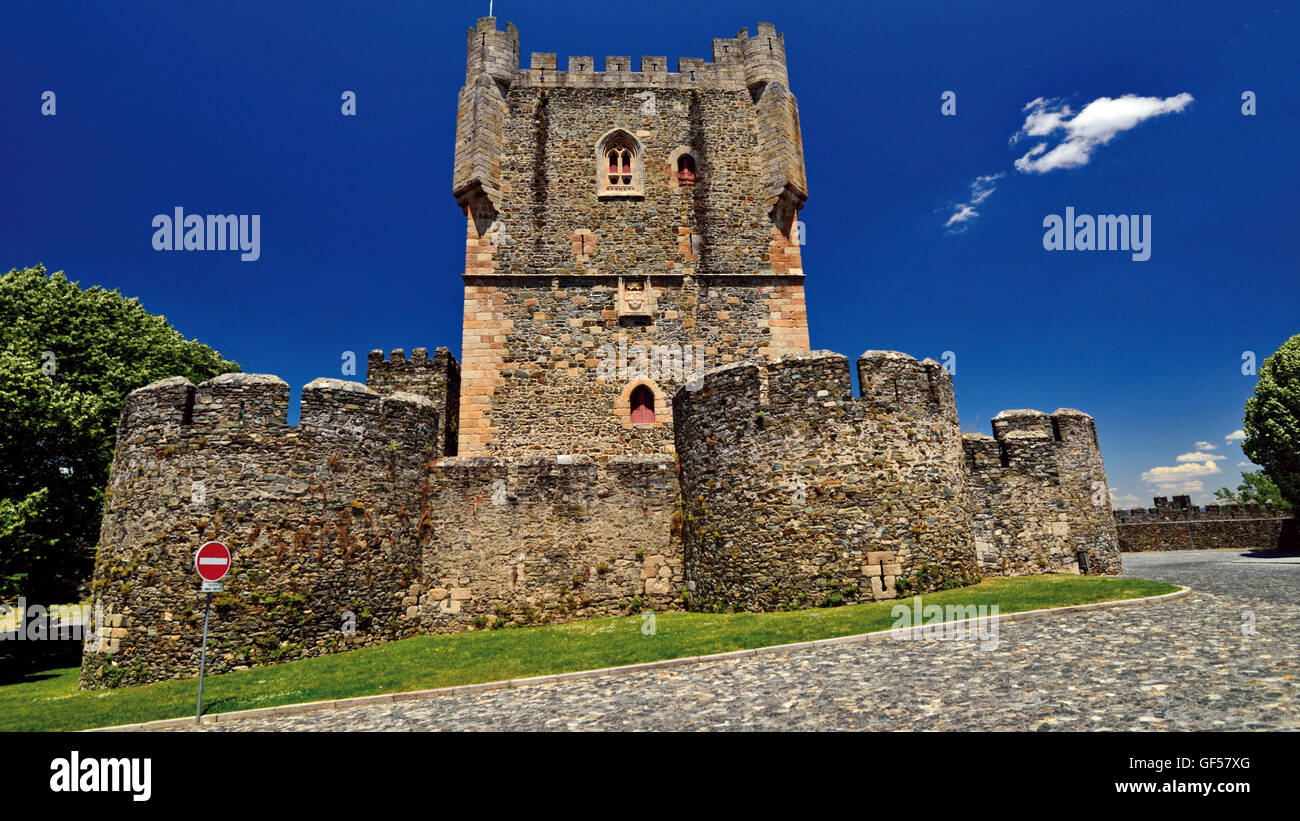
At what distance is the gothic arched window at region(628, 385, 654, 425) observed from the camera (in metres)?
19.0

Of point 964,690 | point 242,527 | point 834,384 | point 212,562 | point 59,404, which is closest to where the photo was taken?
point 964,690

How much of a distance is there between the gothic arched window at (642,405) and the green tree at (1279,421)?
84.7 ft

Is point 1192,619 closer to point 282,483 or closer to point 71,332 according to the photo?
point 282,483

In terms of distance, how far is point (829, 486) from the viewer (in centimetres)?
1171

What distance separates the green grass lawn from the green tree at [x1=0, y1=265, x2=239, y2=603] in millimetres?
3870

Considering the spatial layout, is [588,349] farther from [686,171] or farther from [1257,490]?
[1257,490]

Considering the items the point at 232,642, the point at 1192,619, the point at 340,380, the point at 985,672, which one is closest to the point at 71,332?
the point at 340,380

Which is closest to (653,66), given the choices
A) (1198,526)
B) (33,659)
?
(33,659)

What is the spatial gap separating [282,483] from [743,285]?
48.4 feet

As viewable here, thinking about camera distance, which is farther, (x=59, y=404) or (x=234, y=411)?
(x=59, y=404)

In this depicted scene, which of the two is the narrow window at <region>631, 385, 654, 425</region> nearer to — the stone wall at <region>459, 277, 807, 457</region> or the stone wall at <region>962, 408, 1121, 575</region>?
the stone wall at <region>459, 277, 807, 457</region>

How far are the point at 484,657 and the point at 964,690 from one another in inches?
288

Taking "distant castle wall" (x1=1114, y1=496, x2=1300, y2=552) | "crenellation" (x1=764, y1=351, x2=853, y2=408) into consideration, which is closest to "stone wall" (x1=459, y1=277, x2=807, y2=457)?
"crenellation" (x1=764, y1=351, x2=853, y2=408)

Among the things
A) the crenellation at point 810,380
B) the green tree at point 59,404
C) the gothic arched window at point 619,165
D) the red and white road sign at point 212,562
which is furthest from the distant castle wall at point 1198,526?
the green tree at point 59,404
